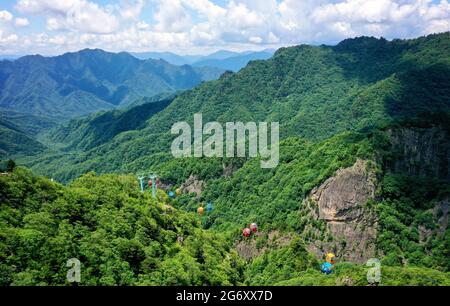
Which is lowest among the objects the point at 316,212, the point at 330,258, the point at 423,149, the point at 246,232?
the point at 330,258

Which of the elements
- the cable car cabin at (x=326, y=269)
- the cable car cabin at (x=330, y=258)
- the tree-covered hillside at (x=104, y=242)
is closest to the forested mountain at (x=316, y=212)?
the tree-covered hillside at (x=104, y=242)

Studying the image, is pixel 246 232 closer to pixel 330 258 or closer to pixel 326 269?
pixel 330 258

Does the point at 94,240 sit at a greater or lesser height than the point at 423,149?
lesser

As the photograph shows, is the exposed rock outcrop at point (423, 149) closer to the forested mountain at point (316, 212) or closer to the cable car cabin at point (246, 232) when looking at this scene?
the forested mountain at point (316, 212)

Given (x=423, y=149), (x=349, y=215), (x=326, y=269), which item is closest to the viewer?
(x=326, y=269)

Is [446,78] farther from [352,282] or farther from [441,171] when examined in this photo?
[352,282]

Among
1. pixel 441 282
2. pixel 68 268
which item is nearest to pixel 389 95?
pixel 441 282

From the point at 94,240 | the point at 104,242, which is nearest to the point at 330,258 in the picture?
the point at 104,242

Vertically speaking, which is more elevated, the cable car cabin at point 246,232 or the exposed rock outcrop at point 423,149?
the exposed rock outcrop at point 423,149

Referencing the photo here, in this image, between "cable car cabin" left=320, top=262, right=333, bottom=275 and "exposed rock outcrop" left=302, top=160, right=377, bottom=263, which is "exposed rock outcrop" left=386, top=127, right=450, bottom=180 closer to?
"exposed rock outcrop" left=302, top=160, right=377, bottom=263
